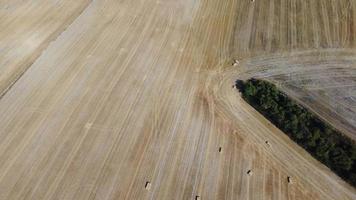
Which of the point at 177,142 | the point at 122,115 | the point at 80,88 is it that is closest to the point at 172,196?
the point at 177,142

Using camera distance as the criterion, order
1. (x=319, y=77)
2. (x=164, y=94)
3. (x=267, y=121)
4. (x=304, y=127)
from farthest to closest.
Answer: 1. (x=319, y=77)
2. (x=164, y=94)
3. (x=267, y=121)
4. (x=304, y=127)

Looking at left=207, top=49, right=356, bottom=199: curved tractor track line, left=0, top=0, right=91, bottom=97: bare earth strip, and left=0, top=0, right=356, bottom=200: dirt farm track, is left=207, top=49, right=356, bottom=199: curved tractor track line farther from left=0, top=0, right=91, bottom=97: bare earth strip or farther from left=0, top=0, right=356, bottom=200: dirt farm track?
left=0, top=0, right=91, bottom=97: bare earth strip

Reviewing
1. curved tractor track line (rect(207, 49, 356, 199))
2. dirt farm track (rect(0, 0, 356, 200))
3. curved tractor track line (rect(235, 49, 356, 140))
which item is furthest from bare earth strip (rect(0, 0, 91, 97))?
curved tractor track line (rect(235, 49, 356, 140))

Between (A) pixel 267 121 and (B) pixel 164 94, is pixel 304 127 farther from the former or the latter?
(B) pixel 164 94

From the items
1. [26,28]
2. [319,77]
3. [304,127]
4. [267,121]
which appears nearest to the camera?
[304,127]

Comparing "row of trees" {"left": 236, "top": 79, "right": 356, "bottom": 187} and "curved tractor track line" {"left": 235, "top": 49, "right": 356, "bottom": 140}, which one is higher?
"curved tractor track line" {"left": 235, "top": 49, "right": 356, "bottom": 140}

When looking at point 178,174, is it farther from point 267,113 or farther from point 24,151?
point 24,151

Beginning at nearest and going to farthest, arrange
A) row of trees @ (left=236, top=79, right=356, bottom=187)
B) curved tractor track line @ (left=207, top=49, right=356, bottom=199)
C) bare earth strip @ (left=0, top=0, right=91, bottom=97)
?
curved tractor track line @ (left=207, top=49, right=356, bottom=199)
row of trees @ (left=236, top=79, right=356, bottom=187)
bare earth strip @ (left=0, top=0, right=91, bottom=97)

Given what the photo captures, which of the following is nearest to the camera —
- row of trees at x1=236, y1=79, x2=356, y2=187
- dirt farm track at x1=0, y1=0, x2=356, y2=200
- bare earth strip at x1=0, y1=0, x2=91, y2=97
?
dirt farm track at x1=0, y1=0, x2=356, y2=200

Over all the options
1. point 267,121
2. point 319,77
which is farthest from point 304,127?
point 319,77
